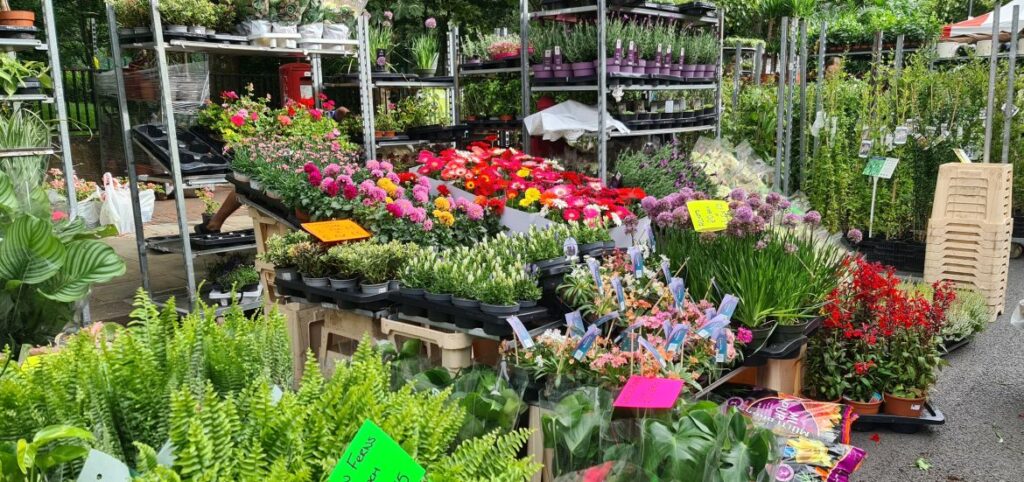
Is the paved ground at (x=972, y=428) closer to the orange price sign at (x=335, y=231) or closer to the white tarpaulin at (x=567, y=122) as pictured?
the orange price sign at (x=335, y=231)

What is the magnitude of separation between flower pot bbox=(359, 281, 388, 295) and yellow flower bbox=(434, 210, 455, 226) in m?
0.97

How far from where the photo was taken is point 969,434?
130 inches

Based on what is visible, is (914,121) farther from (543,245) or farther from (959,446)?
(543,245)

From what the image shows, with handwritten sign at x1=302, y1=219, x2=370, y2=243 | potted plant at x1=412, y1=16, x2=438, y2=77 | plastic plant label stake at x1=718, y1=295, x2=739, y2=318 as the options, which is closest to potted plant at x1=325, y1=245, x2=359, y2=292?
handwritten sign at x1=302, y1=219, x2=370, y2=243

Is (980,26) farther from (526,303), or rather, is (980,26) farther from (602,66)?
(526,303)

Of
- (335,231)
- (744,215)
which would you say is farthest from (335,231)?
(744,215)

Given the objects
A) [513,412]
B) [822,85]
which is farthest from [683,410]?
[822,85]

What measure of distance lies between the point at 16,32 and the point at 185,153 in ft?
3.44

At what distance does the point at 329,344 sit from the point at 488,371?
1.58 metres

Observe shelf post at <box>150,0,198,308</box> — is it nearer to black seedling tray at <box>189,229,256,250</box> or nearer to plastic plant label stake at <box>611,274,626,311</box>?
black seedling tray at <box>189,229,256,250</box>

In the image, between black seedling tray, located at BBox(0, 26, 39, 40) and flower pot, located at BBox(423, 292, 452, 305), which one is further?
black seedling tray, located at BBox(0, 26, 39, 40)

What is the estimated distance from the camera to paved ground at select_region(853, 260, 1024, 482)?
2971mm

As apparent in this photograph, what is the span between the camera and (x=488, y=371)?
2.02 meters

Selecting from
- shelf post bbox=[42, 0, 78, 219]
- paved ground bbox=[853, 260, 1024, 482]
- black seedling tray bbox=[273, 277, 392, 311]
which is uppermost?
shelf post bbox=[42, 0, 78, 219]
